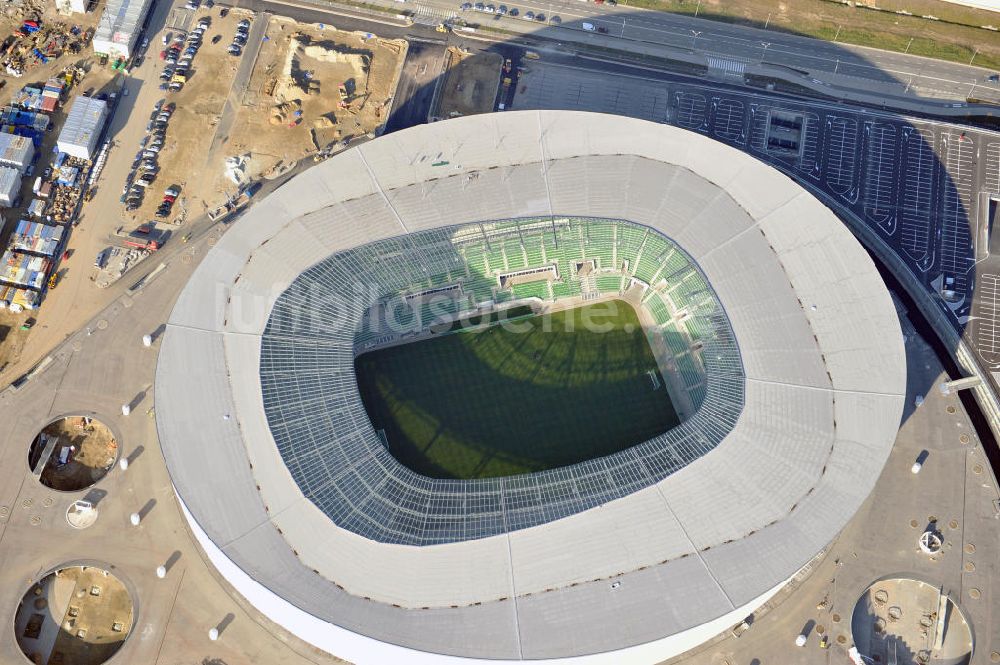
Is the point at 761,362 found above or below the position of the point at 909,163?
below

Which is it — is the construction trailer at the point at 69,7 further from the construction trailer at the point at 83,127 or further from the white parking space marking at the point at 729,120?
the white parking space marking at the point at 729,120

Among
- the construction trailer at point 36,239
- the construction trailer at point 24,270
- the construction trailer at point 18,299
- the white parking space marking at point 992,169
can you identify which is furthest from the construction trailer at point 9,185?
the white parking space marking at point 992,169

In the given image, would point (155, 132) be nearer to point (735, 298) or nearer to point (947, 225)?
point (735, 298)

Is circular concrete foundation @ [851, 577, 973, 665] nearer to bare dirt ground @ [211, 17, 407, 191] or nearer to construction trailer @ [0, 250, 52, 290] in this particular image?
bare dirt ground @ [211, 17, 407, 191]

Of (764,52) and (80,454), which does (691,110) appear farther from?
(80,454)

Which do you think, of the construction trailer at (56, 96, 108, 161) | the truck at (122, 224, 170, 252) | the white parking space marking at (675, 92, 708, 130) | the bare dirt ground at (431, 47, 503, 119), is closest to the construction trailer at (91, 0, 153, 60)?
the construction trailer at (56, 96, 108, 161)

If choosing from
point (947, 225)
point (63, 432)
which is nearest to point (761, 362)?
point (947, 225)
